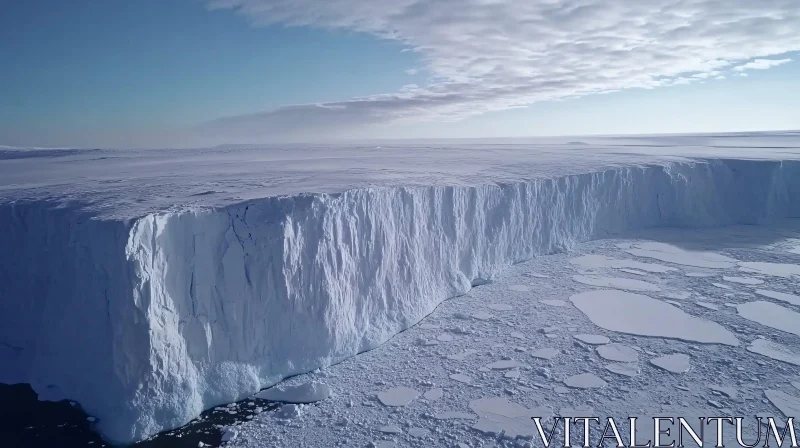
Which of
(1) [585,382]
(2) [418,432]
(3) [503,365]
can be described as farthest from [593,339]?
(2) [418,432]

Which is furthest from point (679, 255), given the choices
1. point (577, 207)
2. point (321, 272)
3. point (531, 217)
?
point (321, 272)

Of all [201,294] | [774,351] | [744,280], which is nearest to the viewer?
[201,294]

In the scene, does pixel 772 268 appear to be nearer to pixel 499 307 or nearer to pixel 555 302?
pixel 555 302

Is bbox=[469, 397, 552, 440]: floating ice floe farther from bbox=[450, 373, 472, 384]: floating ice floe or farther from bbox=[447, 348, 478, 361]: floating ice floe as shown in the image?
bbox=[447, 348, 478, 361]: floating ice floe

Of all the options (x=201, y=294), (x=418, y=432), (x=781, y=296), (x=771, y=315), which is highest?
(x=201, y=294)

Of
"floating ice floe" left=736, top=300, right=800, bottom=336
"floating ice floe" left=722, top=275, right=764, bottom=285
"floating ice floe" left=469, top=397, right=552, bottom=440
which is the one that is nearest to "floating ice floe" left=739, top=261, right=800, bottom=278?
"floating ice floe" left=722, top=275, right=764, bottom=285

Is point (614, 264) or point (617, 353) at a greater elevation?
point (614, 264)
